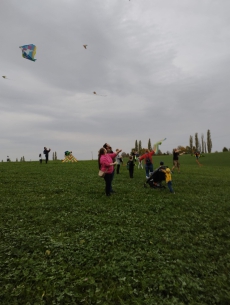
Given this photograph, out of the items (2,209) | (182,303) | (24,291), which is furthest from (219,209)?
(2,209)

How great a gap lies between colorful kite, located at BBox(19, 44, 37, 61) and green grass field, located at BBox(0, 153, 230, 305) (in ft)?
34.9

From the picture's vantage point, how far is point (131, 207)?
9719mm

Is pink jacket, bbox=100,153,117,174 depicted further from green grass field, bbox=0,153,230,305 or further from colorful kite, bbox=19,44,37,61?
colorful kite, bbox=19,44,37,61

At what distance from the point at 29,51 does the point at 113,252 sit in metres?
15.7

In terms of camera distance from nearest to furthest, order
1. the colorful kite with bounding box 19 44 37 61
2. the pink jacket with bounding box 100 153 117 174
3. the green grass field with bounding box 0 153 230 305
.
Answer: the green grass field with bounding box 0 153 230 305 < the pink jacket with bounding box 100 153 117 174 < the colorful kite with bounding box 19 44 37 61

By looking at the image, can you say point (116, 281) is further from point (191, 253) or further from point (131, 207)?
point (131, 207)

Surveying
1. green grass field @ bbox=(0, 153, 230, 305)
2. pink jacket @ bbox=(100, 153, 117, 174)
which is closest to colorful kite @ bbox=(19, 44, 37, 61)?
pink jacket @ bbox=(100, 153, 117, 174)

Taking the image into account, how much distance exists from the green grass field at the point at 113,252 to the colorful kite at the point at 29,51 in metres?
10.6

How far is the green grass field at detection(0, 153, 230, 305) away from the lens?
4.28 meters

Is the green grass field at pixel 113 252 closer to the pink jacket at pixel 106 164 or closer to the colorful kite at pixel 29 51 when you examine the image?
the pink jacket at pixel 106 164

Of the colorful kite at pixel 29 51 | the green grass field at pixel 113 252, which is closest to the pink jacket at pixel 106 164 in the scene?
the green grass field at pixel 113 252

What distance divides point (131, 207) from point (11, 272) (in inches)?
227

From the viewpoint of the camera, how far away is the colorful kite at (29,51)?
1564cm

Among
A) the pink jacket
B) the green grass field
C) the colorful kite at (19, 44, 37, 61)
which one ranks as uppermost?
the colorful kite at (19, 44, 37, 61)
